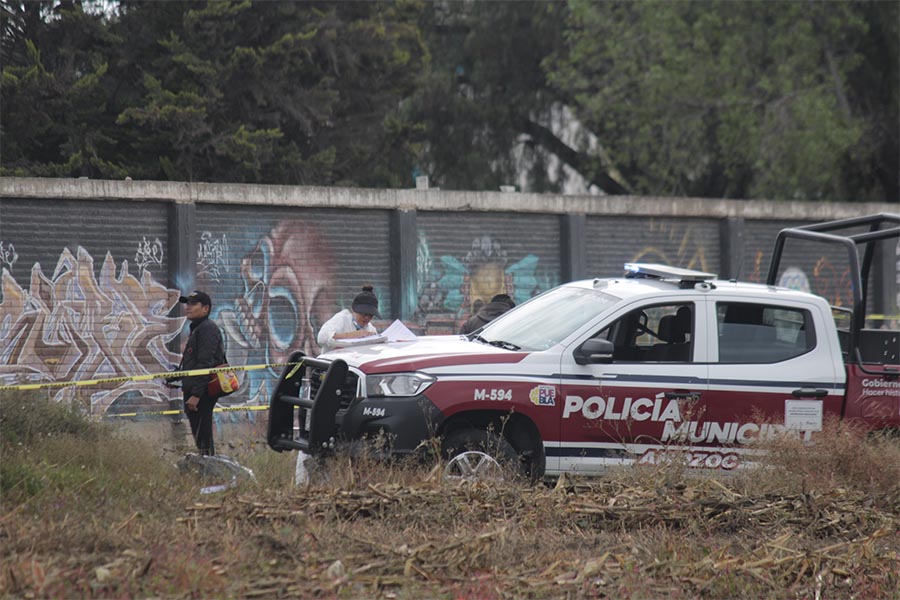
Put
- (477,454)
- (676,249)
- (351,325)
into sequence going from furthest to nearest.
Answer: (676,249), (351,325), (477,454)

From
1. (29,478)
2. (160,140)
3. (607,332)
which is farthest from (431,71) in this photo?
(29,478)

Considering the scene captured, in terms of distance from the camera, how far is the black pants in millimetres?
10336

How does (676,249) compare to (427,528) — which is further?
(676,249)

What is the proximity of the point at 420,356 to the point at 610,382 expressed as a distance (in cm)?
143

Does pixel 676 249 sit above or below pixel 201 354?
above

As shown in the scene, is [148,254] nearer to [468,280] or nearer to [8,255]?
[8,255]

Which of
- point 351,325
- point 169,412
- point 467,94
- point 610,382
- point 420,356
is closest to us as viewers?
point 420,356

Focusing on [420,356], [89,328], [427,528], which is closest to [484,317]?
[420,356]

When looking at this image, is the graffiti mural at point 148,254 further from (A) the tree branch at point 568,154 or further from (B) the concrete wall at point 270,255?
(A) the tree branch at point 568,154

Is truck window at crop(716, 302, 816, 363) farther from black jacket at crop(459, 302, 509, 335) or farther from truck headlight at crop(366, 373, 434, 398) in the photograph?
black jacket at crop(459, 302, 509, 335)

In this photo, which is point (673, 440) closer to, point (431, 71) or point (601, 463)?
point (601, 463)

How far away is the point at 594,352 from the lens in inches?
329

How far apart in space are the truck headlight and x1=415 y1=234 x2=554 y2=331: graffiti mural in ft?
25.0

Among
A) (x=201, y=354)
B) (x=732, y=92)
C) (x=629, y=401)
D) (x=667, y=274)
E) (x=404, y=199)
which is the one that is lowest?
(x=629, y=401)
